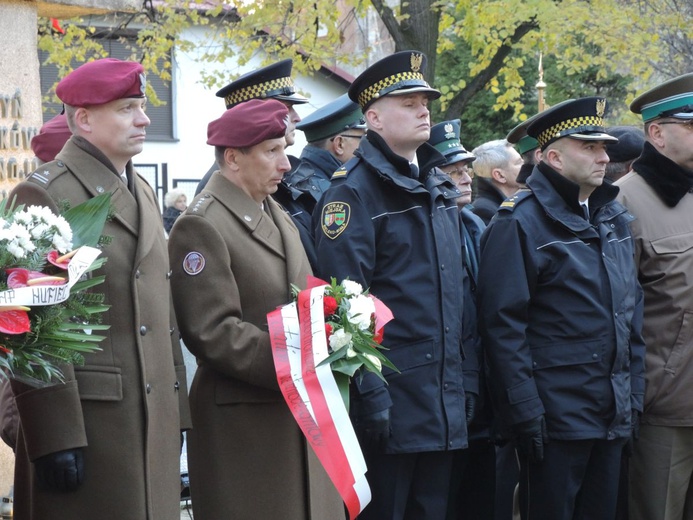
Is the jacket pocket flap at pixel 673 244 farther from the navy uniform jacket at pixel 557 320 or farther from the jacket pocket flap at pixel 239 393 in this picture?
the jacket pocket flap at pixel 239 393

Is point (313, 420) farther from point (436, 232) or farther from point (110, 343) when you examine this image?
point (436, 232)

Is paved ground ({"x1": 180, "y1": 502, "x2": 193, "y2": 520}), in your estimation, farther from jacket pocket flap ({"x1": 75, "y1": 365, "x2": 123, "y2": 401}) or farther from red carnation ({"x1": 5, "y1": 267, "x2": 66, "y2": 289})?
red carnation ({"x1": 5, "y1": 267, "x2": 66, "y2": 289})

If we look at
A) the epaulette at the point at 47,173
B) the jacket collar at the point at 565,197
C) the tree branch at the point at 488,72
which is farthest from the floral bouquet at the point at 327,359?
the tree branch at the point at 488,72

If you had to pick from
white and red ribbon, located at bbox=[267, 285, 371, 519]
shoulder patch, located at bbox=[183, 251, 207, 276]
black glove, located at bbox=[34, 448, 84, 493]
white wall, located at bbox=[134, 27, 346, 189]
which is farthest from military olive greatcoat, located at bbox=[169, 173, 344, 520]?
white wall, located at bbox=[134, 27, 346, 189]

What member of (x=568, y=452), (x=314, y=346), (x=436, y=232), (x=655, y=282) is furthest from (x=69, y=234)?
(x=655, y=282)

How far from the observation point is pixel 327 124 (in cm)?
634

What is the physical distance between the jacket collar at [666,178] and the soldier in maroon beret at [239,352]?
229 cm

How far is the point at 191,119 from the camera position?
25.5m

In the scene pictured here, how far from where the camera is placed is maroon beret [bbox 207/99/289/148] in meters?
4.64

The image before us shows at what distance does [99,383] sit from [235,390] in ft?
2.02

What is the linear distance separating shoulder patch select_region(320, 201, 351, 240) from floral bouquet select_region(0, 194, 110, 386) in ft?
4.70

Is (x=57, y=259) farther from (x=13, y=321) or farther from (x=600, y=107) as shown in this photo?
(x=600, y=107)

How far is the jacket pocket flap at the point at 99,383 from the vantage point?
4.04 meters

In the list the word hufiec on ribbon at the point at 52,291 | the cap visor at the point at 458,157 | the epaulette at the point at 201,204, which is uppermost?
the cap visor at the point at 458,157
